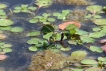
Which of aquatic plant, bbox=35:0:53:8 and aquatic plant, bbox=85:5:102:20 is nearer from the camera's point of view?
aquatic plant, bbox=85:5:102:20

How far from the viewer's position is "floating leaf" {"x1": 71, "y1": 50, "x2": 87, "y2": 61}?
1798mm

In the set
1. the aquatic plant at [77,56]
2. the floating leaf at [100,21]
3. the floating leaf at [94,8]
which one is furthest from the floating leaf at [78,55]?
the floating leaf at [94,8]

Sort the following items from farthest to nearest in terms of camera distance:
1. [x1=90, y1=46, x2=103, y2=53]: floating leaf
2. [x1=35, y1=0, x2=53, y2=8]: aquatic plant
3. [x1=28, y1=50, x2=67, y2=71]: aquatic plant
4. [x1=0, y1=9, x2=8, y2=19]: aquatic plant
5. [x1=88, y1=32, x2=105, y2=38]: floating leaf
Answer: [x1=35, y1=0, x2=53, y2=8]: aquatic plant
[x1=0, y1=9, x2=8, y2=19]: aquatic plant
[x1=88, y1=32, x2=105, y2=38]: floating leaf
[x1=90, y1=46, x2=103, y2=53]: floating leaf
[x1=28, y1=50, x2=67, y2=71]: aquatic plant

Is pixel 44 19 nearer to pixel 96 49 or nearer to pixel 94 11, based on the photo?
pixel 94 11

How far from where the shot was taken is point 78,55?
1.81 meters

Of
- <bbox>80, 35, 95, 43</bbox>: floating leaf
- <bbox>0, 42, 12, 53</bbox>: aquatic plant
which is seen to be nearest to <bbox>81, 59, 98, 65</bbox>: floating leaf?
<bbox>80, 35, 95, 43</bbox>: floating leaf

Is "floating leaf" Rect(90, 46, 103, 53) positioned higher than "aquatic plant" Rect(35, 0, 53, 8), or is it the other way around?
"aquatic plant" Rect(35, 0, 53, 8)

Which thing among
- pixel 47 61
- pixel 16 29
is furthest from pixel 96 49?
pixel 16 29

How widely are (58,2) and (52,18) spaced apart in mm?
253

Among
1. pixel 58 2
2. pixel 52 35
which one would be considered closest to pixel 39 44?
pixel 52 35

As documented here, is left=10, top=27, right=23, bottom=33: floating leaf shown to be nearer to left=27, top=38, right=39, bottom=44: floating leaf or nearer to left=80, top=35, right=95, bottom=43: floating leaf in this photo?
left=27, top=38, right=39, bottom=44: floating leaf

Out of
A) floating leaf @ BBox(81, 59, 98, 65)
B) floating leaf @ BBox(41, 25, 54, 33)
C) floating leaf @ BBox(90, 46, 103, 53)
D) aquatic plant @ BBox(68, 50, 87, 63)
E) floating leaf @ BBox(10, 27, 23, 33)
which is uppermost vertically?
floating leaf @ BBox(41, 25, 54, 33)

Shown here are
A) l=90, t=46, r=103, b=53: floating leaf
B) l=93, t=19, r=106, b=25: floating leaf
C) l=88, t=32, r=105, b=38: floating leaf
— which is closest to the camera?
l=90, t=46, r=103, b=53: floating leaf

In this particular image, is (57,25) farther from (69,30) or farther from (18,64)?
(18,64)
